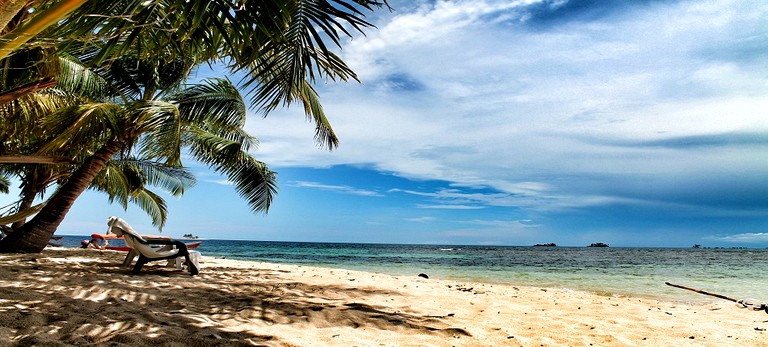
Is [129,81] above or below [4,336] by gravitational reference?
above

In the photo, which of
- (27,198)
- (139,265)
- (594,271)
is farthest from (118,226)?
(594,271)

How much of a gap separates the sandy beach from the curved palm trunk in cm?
238

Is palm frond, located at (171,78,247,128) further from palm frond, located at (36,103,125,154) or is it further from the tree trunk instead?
the tree trunk

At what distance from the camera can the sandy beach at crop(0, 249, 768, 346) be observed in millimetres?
3318

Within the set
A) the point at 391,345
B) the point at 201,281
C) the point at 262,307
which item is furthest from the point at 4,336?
the point at 201,281

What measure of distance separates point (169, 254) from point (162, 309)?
288 centimetres

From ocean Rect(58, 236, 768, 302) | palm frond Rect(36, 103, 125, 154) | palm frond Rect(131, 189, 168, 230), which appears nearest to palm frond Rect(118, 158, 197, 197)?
palm frond Rect(131, 189, 168, 230)

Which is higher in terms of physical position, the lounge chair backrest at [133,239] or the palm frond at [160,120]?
the palm frond at [160,120]

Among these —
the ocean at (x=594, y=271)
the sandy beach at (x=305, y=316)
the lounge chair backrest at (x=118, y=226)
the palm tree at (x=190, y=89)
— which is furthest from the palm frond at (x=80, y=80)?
the ocean at (x=594, y=271)

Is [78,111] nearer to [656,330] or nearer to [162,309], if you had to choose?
[162,309]

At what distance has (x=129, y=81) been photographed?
9422mm

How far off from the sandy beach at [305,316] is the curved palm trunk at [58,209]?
7.80 ft

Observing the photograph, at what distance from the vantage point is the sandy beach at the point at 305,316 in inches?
131

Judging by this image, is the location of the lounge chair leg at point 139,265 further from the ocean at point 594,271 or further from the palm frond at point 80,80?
the ocean at point 594,271
